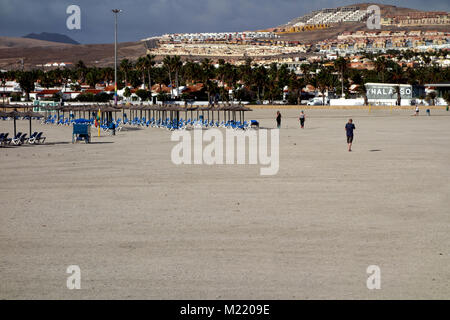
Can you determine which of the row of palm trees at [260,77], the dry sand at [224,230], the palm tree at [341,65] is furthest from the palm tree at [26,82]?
the dry sand at [224,230]

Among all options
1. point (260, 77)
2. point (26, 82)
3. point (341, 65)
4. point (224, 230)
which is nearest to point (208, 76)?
point (260, 77)

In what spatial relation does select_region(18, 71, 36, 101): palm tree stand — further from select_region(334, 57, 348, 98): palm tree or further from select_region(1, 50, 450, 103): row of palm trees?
select_region(334, 57, 348, 98): palm tree

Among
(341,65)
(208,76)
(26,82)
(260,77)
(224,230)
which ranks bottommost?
(224,230)

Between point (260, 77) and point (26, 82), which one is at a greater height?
point (260, 77)

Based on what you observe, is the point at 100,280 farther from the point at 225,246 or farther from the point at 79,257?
the point at 225,246

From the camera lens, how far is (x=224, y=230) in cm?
1110

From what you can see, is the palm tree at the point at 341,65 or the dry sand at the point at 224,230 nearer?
the dry sand at the point at 224,230

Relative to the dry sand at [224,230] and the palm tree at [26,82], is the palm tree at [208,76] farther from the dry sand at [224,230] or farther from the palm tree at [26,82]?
the dry sand at [224,230]

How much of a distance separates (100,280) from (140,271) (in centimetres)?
64

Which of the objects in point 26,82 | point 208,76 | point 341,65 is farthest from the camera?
point 26,82

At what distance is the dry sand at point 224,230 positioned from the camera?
26.4 ft

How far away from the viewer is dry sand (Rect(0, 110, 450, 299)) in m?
8.05

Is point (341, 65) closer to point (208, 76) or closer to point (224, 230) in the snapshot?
point (208, 76)
